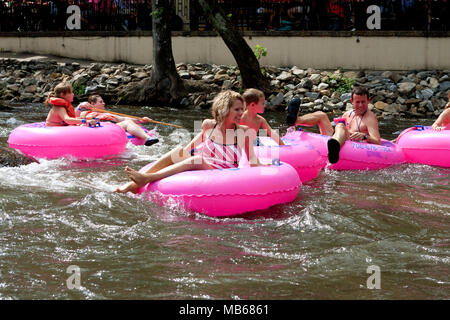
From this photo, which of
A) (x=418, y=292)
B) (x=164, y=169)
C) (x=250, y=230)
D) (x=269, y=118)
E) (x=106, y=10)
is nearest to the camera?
(x=418, y=292)

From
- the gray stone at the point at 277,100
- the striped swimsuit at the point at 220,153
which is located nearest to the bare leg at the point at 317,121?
the striped swimsuit at the point at 220,153

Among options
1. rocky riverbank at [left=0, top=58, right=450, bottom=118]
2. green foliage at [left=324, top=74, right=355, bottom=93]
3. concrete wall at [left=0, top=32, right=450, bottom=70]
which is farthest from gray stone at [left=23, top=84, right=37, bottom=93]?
green foliage at [left=324, top=74, right=355, bottom=93]

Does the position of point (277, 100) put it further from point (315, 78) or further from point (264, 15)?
point (264, 15)

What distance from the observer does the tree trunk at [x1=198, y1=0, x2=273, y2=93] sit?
1510cm

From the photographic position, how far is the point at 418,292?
4465 mm

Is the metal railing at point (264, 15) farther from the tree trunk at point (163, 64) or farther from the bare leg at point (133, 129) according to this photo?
the bare leg at point (133, 129)

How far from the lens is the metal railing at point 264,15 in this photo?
1653 centimetres

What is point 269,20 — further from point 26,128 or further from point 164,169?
point 164,169

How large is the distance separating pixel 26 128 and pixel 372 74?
954cm

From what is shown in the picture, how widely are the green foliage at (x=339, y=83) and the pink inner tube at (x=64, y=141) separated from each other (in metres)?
7.67

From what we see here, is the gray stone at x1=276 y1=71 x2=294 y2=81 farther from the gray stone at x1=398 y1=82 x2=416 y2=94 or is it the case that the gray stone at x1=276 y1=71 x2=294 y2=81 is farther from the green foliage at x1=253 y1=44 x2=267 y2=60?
the gray stone at x1=398 y1=82 x2=416 y2=94

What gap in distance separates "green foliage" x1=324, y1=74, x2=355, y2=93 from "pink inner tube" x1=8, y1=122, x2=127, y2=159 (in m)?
7.67
